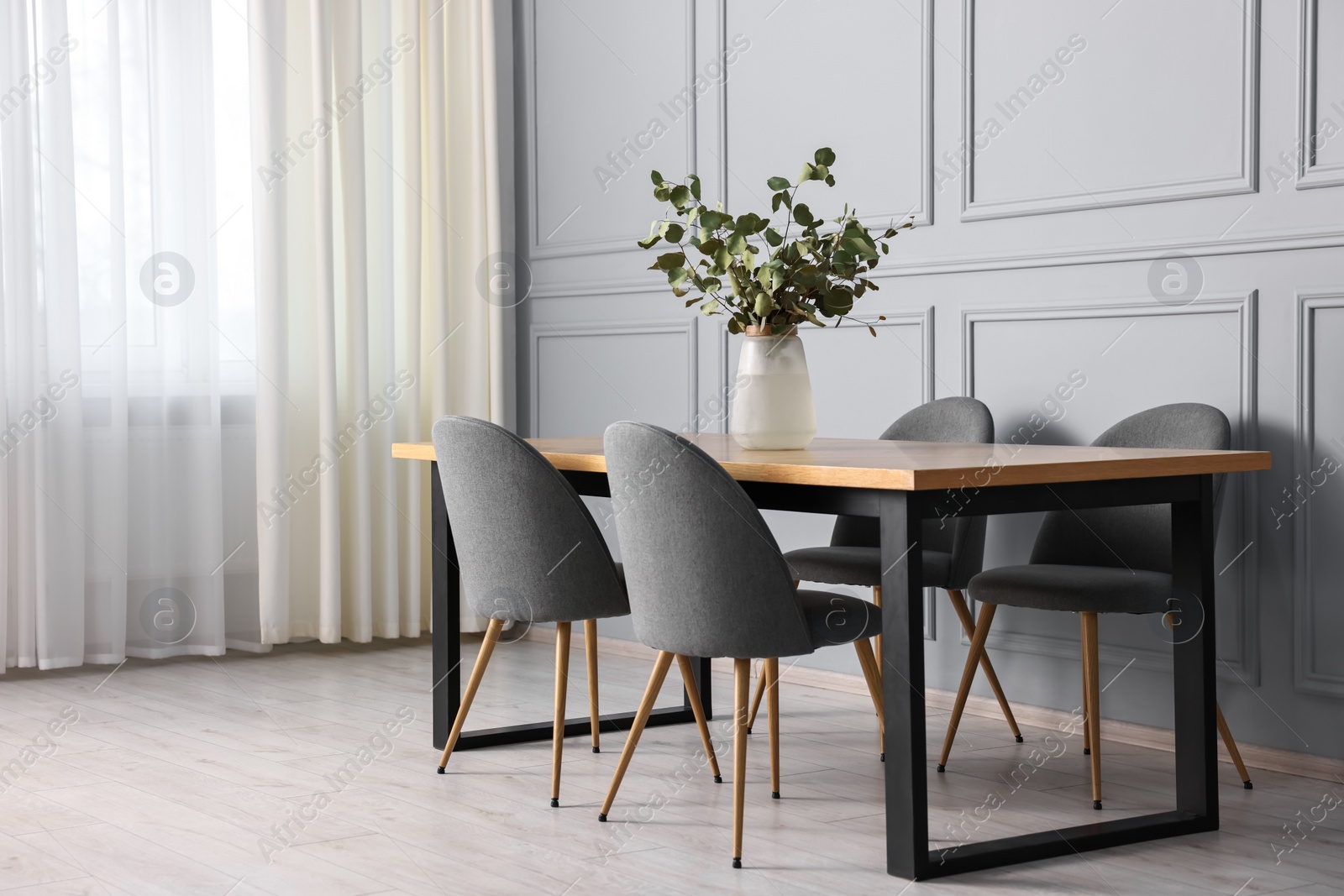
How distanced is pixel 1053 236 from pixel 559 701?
168 cm

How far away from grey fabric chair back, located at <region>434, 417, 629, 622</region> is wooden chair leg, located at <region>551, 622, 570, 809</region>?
0.06 meters

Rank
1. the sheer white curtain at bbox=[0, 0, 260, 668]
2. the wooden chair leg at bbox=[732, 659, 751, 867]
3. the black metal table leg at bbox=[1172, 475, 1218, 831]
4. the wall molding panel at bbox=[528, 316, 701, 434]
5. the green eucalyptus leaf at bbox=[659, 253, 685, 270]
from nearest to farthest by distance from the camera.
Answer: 1. the wooden chair leg at bbox=[732, 659, 751, 867]
2. the black metal table leg at bbox=[1172, 475, 1218, 831]
3. the green eucalyptus leaf at bbox=[659, 253, 685, 270]
4. the sheer white curtain at bbox=[0, 0, 260, 668]
5. the wall molding panel at bbox=[528, 316, 701, 434]

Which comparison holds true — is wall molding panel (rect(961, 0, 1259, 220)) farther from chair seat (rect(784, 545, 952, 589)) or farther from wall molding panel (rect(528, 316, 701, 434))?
wall molding panel (rect(528, 316, 701, 434))

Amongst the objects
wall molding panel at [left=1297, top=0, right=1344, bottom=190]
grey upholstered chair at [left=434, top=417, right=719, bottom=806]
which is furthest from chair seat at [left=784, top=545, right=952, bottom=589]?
wall molding panel at [left=1297, top=0, right=1344, bottom=190]

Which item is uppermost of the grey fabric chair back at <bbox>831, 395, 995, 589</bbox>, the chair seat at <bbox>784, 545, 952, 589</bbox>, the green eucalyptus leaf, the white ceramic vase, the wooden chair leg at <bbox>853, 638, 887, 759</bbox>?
the green eucalyptus leaf

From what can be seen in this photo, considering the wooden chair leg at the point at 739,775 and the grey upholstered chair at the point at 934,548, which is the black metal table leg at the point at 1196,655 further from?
the wooden chair leg at the point at 739,775

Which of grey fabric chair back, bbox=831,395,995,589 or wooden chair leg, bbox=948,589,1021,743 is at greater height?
grey fabric chair back, bbox=831,395,995,589

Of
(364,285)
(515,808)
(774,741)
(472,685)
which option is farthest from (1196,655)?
(364,285)

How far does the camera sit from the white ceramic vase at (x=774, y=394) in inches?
119

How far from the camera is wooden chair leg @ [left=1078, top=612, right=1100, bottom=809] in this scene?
9.50ft

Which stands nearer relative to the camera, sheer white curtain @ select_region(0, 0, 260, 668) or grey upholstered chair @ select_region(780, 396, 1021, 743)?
grey upholstered chair @ select_region(780, 396, 1021, 743)

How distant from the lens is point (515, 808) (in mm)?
2922

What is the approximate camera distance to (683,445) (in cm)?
244

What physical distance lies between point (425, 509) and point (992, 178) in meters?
2.36
